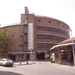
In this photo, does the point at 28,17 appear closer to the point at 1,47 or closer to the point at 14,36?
the point at 14,36

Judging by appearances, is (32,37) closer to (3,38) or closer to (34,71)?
(3,38)

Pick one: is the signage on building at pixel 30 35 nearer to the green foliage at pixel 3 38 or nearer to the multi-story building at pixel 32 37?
the multi-story building at pixel 32 37

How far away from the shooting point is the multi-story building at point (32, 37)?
55.8 m

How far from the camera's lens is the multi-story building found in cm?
5584

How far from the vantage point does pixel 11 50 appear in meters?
58.1

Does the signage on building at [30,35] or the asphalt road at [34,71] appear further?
the signage on building at [30,35]

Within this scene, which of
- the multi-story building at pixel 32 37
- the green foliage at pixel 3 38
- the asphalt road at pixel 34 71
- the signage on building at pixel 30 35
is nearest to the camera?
the asphalt road at pixel 34 71

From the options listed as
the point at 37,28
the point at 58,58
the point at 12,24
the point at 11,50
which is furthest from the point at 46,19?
the point at 58,58

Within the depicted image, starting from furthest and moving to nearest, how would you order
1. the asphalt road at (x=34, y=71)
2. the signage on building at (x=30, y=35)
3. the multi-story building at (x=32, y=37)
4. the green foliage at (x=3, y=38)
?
the multi-story building at (x=32, y=37) < the signage on building at (x=30, y=35) < the green foliage at (x=3, y=38) < the asphalt road at (x=34, y=71)

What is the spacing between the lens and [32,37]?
5584cm

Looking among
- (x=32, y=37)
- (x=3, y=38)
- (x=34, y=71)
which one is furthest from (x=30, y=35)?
(x=34, y=71)

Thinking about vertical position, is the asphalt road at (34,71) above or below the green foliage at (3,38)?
below

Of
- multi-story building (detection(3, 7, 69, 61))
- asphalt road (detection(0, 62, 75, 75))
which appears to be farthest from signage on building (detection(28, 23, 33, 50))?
asphalt road (detection(0, 62, 75, 75))

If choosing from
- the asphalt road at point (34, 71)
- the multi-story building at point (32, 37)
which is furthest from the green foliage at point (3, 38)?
the asphalt road at point (34, 71)
